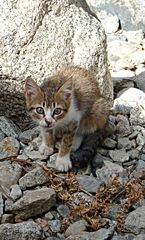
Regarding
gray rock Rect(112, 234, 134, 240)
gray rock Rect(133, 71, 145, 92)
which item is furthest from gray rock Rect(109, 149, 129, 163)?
gray rock Rect(133, 71, 145, 92)

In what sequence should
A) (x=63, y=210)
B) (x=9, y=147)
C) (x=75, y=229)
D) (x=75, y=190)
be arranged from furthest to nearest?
(x=9, y=147), (x=75, y=190), (x=63, y=210), (x=75, y=229)

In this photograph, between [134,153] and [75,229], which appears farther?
[134,153]

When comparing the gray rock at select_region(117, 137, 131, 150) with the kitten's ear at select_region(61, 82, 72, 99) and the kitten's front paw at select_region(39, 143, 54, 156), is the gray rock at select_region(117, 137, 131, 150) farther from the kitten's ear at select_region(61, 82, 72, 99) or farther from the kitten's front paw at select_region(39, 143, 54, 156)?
the kitten's ear at select_region(61, 82, 72, 99)

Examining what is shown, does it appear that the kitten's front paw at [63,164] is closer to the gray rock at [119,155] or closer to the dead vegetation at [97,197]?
the dead vegetation at [97,197]

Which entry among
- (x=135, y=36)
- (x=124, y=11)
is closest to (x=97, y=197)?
(x=135, y=36)

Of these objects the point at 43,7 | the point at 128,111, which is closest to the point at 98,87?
the point at 128,111

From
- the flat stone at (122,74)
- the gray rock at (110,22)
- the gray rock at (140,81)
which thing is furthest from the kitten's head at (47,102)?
the gray rock at (110,22)

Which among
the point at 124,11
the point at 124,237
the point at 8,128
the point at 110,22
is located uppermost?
the point at 124,11

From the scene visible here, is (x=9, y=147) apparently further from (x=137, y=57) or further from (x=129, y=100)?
(x=137, y=57)
